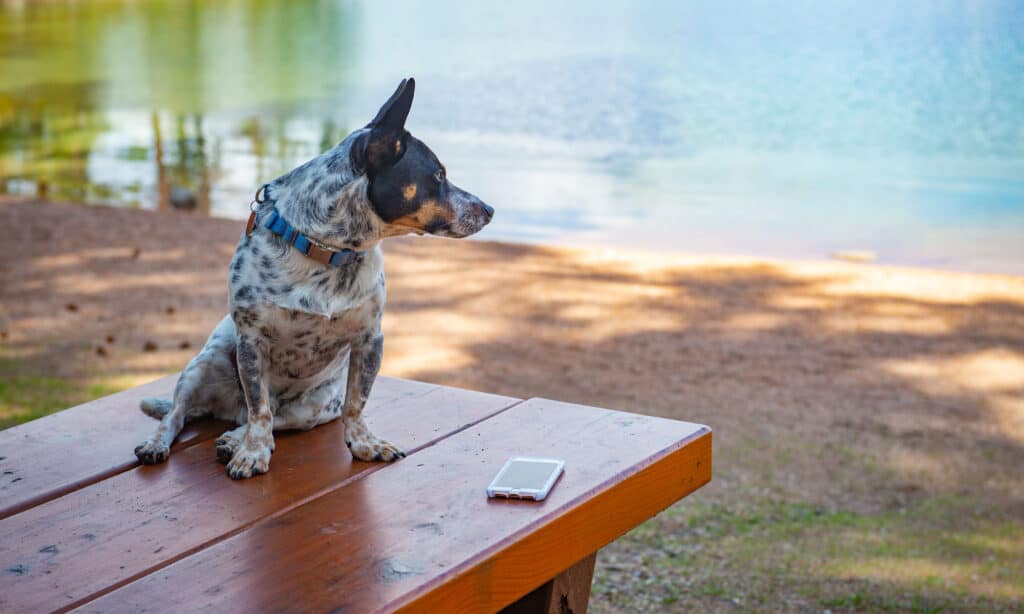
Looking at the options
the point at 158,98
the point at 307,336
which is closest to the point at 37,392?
the point at 307,336

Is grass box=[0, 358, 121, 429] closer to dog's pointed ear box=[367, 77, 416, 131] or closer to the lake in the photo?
dog's pointed ear box=[367, 77, 416, 131]

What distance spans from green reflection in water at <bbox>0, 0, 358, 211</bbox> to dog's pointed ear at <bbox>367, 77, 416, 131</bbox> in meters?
8.89

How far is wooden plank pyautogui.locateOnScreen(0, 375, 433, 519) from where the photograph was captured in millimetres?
2342

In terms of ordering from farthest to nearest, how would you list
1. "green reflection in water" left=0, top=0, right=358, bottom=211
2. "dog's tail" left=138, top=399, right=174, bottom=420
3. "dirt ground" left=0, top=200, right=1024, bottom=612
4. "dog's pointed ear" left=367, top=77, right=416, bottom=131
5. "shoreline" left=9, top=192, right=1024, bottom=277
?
1. "green reflection in water" left=0, top=0, right=358, bottom=211
2. "shoreline" left=9, top=192, right=1024, bottom=277
3. "dirt ground" left=0, top=200, right=1024, bottom=612
4. "dog's tail" left=138, top=399, right=174, bottom=420
5. "dog's pointed ear" left=367, top=77, right=416, bottom=131

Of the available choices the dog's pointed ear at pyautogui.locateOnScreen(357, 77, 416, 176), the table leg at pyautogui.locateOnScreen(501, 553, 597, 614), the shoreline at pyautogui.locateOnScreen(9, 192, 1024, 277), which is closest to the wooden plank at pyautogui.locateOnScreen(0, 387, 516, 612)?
the table leg at pyautogui.locateOnScreen(501, 553, 597, 614)

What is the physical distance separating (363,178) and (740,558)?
222 cm

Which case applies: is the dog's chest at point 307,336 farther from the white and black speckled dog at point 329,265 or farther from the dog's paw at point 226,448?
the dog's paw at point 226,448

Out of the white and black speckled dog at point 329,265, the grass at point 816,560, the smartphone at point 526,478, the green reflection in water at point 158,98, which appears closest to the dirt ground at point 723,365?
the grass at point 816,560

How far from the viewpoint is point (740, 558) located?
3826mm

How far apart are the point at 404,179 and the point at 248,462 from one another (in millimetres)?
687

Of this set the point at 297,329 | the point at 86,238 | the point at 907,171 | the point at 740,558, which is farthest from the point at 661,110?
the point at 297,329

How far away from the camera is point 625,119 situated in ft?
51.4

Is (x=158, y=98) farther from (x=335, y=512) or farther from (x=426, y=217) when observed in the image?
(x=335, y=512)

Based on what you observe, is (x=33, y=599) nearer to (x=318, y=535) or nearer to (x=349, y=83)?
(x=318, y=535)
